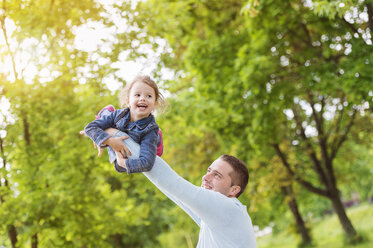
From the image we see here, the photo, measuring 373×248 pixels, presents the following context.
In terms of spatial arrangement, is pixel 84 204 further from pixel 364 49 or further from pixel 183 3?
pixel 364 49

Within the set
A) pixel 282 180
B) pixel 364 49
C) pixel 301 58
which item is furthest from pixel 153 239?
pixel 364 49

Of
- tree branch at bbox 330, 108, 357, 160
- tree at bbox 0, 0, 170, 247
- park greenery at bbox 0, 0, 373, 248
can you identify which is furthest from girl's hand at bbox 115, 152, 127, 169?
tree branch at bbox 330, 108, 357, 160

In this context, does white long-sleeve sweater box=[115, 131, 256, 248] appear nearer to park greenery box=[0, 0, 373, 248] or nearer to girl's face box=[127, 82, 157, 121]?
girl's face box=[127, 82, 157, 121]

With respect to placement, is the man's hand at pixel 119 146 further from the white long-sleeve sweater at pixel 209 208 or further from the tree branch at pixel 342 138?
the tree branch at pixel 342 138

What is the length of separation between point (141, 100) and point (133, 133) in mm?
233

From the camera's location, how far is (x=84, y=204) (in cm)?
973

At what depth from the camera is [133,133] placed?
2.49m

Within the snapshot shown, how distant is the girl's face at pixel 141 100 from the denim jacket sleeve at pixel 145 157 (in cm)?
16

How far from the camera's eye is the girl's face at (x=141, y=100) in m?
2.57

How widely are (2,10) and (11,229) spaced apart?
15.0 ft

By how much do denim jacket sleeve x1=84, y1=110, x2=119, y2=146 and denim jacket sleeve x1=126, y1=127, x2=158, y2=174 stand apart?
0.22 m

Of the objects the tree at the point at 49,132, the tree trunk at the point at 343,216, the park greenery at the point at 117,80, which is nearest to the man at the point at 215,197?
the park greenery at the point at 117,80

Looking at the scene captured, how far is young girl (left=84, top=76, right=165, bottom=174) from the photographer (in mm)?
2344

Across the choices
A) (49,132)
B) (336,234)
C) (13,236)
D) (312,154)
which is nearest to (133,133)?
(13,236)
